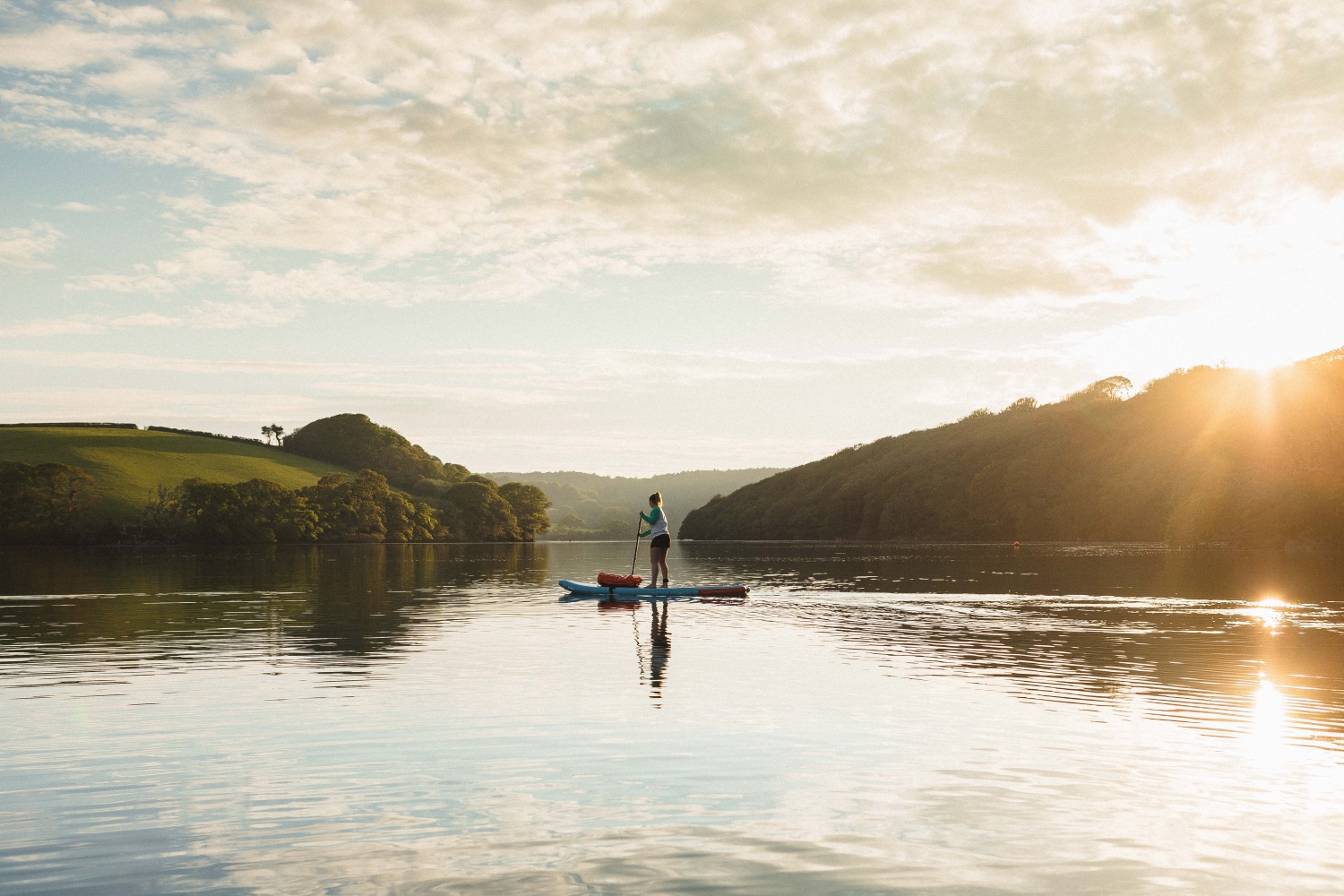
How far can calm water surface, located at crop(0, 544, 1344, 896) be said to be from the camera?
875 centimetres

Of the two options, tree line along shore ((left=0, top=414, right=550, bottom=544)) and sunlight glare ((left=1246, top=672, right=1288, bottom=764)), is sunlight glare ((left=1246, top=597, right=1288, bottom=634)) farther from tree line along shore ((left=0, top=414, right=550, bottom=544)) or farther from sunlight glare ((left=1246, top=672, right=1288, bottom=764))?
tree line along shore ((left=0, top=414, right=550, bottom=544))

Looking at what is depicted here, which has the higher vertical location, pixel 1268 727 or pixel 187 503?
pixel 187 503

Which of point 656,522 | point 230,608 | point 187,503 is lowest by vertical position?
point 230,608

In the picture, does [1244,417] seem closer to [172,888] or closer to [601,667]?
[601,667]

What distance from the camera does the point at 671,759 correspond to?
502 inches

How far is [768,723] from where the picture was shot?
1527 centimetres

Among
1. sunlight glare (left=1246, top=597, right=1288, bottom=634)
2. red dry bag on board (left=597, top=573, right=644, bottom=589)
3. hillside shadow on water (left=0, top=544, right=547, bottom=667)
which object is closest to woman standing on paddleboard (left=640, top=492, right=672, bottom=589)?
red dry bag on board (left=597, top=573, right=644, bottom=589)

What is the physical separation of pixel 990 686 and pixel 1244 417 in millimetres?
132175

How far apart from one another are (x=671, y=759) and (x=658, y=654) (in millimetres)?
11159

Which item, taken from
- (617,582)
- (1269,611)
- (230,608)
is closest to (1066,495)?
(1269,611)

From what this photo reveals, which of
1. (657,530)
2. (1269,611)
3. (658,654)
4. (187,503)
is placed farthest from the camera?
(187,503)

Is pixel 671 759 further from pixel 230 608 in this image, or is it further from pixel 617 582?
pixel 617 582

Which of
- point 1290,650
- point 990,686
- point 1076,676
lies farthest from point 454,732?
point 1290,650

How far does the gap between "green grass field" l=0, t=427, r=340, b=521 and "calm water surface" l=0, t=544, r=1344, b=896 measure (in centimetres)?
14596
